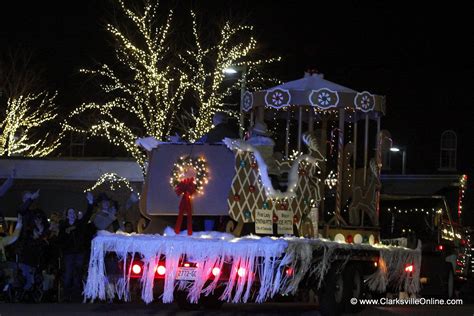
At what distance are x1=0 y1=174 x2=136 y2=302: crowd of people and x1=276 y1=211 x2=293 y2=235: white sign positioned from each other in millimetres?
3123

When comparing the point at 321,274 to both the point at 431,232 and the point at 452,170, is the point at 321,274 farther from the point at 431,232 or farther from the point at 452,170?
the point at 452,170

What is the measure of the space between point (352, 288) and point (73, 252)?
5.20 m

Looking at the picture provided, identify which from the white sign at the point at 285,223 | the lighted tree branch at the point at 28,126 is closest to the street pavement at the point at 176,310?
the white sign at the point at 285,223

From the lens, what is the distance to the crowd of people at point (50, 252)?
18.4 metres

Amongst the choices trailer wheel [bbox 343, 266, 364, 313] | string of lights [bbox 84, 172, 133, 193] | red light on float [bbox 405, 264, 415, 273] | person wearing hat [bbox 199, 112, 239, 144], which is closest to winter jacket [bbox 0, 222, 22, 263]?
person wearing hat [bbox 199, 112, 239, 144]

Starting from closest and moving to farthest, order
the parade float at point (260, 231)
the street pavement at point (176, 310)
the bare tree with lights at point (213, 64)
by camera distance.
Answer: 1. the parade float at point (260, 231)
2. the street pavement at point (176, 310)
3. the bare tree with lights at point (213, 64)

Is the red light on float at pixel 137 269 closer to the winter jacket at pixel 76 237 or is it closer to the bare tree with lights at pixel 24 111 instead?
the winter jacket at pixel 76 237

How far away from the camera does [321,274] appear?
48.0 feet

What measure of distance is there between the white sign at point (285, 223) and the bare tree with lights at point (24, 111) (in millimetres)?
27502

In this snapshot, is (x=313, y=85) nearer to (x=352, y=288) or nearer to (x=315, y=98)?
(x=315, y=98)

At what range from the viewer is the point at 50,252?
19.2m

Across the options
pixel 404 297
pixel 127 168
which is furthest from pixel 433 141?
pixel 404 297

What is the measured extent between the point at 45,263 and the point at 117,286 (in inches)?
194

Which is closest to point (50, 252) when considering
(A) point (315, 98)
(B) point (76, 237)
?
(B) point (76, 237)
